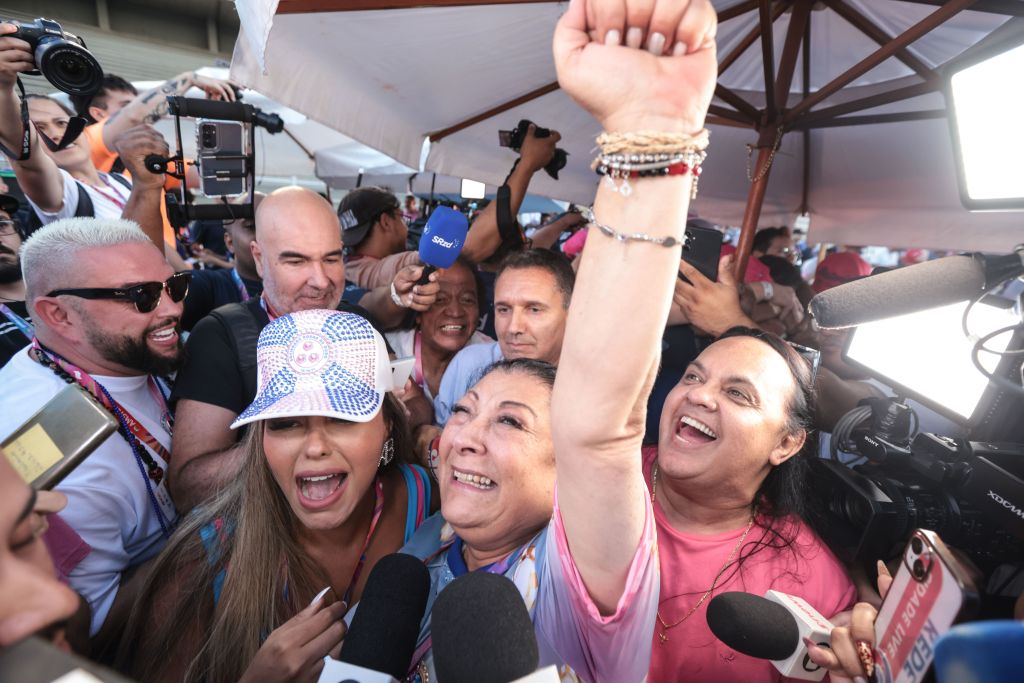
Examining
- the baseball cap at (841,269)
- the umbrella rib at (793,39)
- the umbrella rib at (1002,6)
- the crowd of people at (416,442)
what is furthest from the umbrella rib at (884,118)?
the crowd of people at (416,442)

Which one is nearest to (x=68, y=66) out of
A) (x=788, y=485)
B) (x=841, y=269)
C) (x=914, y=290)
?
(x=914, y=290)

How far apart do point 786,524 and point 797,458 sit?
0.90 ft

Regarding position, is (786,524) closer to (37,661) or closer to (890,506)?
(890,506)

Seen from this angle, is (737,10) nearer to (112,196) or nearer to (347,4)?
(347,4)

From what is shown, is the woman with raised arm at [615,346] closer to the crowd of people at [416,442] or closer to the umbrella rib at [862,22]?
the crowd of people at [416,442]

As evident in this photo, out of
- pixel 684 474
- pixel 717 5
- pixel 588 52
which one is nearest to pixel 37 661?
pixel 588 52

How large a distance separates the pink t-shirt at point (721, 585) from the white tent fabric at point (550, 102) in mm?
2201

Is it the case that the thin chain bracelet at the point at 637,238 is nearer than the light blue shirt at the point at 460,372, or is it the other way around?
the thin chain bracelet at the point at 637,238

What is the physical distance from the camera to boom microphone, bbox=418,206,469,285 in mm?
2561

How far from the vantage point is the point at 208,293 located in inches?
134

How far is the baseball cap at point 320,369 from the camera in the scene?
→ 63.0 inches

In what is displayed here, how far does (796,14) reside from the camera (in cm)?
297

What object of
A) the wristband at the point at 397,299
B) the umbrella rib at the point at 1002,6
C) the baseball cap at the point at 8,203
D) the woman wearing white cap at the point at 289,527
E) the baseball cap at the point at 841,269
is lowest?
the woman wearing white cap at the point at 289,527

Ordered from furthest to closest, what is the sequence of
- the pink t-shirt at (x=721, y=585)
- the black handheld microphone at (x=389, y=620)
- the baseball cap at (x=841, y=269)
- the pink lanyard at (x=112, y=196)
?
the baseball cap at (x=841, y=269) < the pink lanyard at (x=112, y=196) < the pink t-shirt at (x=721, y=585) < the black handheld microphone at (x=389, y=620)
